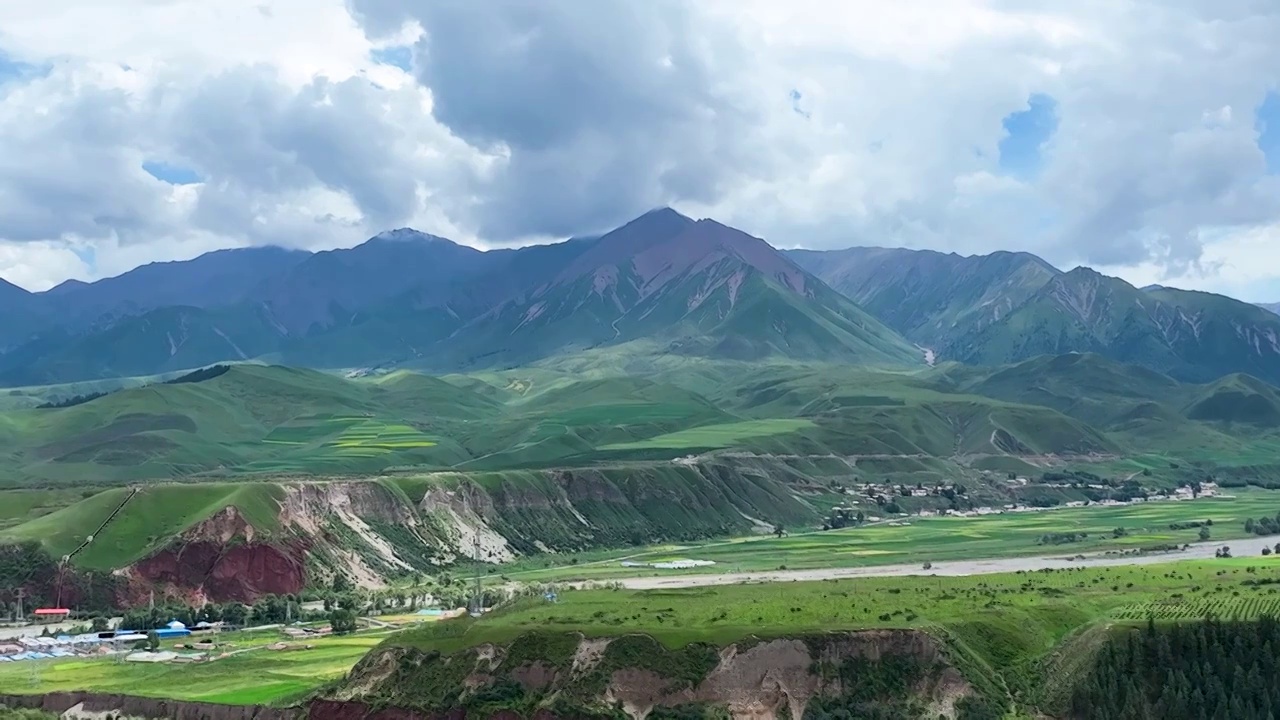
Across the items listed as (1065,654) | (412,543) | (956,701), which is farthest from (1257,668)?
(412,543)

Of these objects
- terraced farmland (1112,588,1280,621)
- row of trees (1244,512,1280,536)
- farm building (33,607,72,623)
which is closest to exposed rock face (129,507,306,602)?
farm building (33,607,72,623)

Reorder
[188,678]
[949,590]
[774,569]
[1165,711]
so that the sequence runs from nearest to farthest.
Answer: [1165,711] → [188,678] → [949,590] → [774,569]

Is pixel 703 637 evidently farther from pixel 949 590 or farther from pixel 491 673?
pixel 949 590

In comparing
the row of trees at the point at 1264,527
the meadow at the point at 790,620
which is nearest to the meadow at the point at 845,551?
the row of trees at the point at 1264,527

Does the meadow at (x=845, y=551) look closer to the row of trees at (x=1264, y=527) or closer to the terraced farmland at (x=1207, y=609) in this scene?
the row of trees at (x=1264, y=527)

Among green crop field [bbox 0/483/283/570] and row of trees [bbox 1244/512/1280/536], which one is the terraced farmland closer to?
row of trees [bbox 1244/512/1280/536]

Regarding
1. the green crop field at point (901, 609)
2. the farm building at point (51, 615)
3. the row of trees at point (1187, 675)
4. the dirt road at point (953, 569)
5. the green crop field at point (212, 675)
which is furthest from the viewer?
the dirt road at point (953, 569)

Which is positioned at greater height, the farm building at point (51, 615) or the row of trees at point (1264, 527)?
the farm building at point (51, 615)
